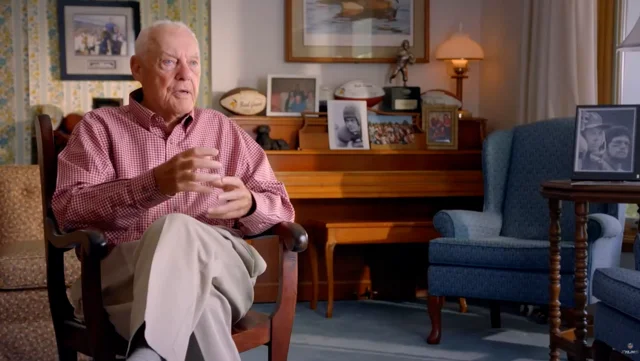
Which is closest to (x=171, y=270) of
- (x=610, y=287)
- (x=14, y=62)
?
(x=610, y=287)

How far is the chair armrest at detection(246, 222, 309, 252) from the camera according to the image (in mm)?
2043

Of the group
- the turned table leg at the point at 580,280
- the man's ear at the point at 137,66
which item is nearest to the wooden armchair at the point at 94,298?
the man's ear at the point at 137,66

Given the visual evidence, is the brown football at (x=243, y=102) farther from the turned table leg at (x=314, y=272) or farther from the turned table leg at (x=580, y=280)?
the turned table leg at (x=580, y=280)

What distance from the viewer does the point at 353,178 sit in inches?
169

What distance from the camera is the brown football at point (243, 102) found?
455 cm

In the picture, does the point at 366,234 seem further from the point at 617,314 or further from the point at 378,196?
the point at 617,314

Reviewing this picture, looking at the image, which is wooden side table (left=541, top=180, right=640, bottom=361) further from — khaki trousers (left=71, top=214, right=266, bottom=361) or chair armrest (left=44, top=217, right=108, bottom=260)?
chair armrest (left=44, top=217, right=108, bottom=260)

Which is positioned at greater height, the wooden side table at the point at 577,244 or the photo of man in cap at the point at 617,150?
the photo of man in cap at the point at 617,150

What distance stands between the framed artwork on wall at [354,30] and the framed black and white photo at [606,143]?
83.1 inches

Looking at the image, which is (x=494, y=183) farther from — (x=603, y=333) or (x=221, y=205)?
(x=221, y=205)

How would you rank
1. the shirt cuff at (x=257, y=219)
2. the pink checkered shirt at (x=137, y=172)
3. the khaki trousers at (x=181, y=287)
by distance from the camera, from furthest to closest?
1. the shirt cuff at (x=257, y=219)
2. the pink checkered shirt at (x=137, y=172)
3. the khaki trousers at (x=181, y=287)

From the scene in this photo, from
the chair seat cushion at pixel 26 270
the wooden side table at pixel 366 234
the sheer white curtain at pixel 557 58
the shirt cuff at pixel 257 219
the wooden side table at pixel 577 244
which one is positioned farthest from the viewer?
the wooden side table at pixel 366 234

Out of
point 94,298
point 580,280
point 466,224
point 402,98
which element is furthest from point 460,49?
point 94,298

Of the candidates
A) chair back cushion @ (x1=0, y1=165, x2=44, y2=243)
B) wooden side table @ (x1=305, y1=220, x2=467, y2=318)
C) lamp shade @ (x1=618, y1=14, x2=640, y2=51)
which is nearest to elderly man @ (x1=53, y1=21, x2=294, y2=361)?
lamp shade @ (x1=618, y1=14, x2=640, y2=51)
